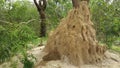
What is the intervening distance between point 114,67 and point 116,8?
3.83 m

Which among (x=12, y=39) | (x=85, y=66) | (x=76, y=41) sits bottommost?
(x=85, y=66)

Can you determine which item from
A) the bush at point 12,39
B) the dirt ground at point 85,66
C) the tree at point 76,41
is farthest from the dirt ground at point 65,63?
the bush at point 12,39

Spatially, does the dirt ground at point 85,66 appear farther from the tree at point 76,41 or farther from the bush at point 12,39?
the bush at point 12,39

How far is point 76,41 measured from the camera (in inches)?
291

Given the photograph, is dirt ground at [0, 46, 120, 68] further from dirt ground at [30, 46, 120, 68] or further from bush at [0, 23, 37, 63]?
bush at [0, 23, 37, 63]

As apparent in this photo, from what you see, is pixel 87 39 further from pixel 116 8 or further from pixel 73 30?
pixel 116 8

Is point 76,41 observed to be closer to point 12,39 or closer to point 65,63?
point 65,63

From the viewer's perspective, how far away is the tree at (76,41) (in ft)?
24.3

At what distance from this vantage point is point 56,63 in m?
7.45

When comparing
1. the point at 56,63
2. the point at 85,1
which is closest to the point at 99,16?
the point at 85,1

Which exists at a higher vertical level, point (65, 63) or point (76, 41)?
point (76, 41)

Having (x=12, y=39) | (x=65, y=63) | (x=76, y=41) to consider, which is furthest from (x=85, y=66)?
(x=12, y=39)

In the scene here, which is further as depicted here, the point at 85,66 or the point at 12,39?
the point at 85,66

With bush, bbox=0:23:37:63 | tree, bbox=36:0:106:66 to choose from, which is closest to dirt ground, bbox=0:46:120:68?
tree, bbox=36:0:106:66
